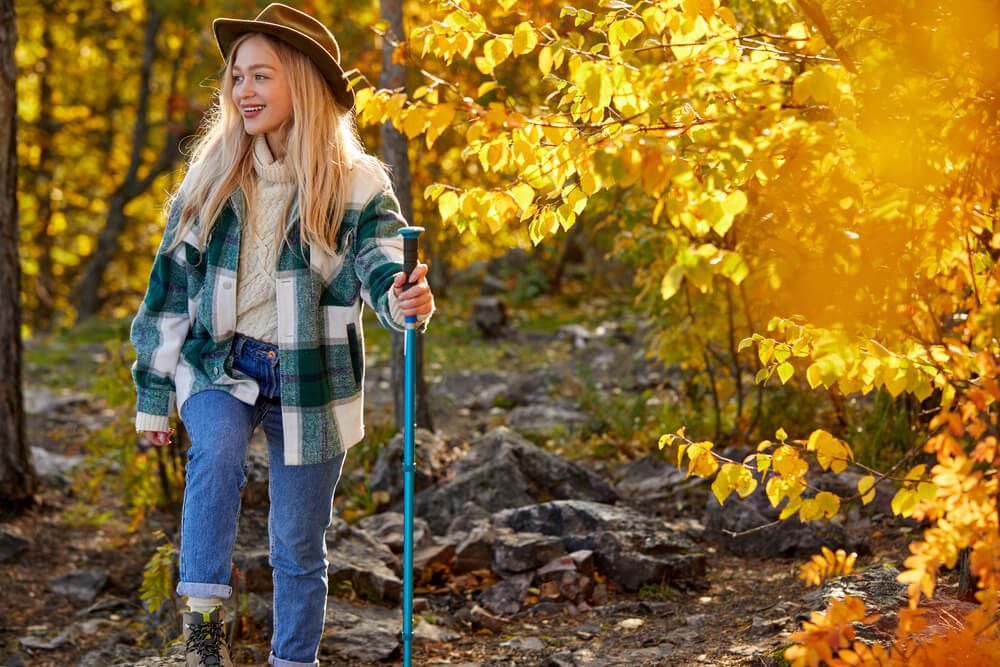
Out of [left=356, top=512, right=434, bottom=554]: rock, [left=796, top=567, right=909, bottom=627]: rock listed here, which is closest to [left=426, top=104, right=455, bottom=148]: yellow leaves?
[left=796, top=567, right=909, bottom=627]: rock

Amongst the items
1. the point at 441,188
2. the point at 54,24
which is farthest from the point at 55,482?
the point at 54,24

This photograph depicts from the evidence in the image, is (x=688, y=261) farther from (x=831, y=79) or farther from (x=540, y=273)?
(x=540, y=273)

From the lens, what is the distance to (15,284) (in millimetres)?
6570

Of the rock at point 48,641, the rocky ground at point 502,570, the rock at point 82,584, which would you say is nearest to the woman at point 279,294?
the rocky ground at point 502,570

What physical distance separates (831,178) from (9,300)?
17.0 feet

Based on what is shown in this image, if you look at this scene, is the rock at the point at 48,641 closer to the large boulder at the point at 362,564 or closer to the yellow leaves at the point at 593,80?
the large boulder at the point at 362,564

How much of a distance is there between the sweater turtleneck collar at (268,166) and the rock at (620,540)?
232 centimetres

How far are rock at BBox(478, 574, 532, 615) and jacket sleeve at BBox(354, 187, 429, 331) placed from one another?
5.80 feet

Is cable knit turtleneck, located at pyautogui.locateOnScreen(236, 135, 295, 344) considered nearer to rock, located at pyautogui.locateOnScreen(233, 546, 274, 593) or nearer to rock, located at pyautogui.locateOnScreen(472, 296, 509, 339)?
rock, located at pyautogui.locateOnScreen(233, 546, 274, 593)

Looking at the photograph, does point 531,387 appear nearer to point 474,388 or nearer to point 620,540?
point 474,388

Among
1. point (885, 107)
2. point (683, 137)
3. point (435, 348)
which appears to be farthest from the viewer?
point (435, 348)

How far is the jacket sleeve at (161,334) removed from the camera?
332 centimetres

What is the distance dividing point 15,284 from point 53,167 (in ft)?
36.9

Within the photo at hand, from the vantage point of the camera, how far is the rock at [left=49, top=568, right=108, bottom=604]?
18.2ft
